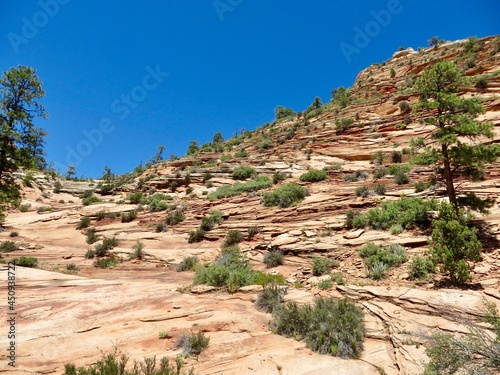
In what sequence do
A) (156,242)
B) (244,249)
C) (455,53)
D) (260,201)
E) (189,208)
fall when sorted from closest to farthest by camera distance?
1. (244,249)
2. (156,242)
3. (260,201)
4. (189,208)
5. (455,53)

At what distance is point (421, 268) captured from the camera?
7.96 metres

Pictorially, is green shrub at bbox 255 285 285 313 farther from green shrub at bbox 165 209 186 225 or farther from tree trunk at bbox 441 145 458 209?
green shrub at bbox 165 209 186 225

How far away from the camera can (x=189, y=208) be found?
2009 centimetres

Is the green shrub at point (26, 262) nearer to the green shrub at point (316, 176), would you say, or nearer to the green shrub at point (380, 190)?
the green shrub at point (316, 176)

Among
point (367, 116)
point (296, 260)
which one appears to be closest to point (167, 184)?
point (296, 260)

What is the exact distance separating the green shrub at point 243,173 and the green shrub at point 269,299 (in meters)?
17.7

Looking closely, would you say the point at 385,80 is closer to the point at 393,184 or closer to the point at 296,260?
the point at 393,184

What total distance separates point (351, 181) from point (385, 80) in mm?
23817

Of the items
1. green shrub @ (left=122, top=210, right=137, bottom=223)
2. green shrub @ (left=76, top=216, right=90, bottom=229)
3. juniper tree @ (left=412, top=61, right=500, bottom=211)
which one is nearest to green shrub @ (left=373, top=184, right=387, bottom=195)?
juniper tree @ (left=412, top=61, right=500, bottom=211)

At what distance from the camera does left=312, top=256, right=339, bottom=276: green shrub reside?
9578mm

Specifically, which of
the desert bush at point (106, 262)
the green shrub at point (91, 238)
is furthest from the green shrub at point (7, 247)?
the desert bush at point (106, 262)

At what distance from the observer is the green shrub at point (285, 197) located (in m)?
16.3

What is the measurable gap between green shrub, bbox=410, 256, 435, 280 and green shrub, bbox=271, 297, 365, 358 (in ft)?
9.52

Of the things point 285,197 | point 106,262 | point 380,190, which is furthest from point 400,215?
point 106,262
